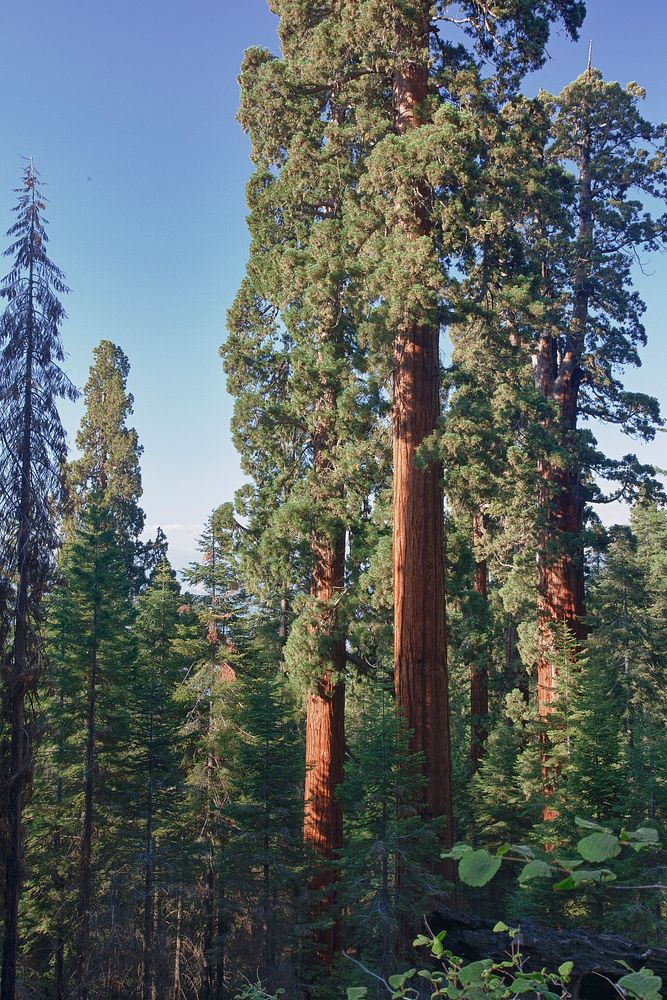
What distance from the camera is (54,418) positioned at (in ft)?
37.9

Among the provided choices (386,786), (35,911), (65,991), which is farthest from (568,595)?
(35,911)

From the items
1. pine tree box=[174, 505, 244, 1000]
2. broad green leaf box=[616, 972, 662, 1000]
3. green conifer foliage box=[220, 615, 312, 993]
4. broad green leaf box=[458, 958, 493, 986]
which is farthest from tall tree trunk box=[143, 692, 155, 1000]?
broad green leaf box=[616, 972, 662, 1000]

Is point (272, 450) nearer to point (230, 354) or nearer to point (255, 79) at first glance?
point (230, 354)

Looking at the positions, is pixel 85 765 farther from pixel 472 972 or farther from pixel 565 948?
pixel 472 972

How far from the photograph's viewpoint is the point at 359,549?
36.0 feet

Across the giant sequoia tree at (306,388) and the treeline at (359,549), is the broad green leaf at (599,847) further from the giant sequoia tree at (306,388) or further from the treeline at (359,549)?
the giant sequoia tree at (306,388)

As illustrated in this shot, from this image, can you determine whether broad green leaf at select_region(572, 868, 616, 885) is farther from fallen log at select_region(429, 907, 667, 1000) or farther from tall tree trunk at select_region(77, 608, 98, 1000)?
tall tree trunk at select_region(77, 608, 98, 1000)

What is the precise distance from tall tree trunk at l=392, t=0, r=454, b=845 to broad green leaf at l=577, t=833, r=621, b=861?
21.7ft

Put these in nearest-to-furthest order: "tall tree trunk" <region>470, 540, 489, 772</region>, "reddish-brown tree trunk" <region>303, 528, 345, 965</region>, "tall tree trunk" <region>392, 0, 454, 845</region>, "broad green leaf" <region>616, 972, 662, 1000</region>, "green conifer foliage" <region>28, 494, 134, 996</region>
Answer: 1. "broad green leaf" <region>616, 972, 662, 1000</region>
2. "tall tree trunk" <region>392, 0, 454, 845</region>
3. "reddish-brown tree trunk" <region>303, 528, 345, 965</region>
4. "green conifer foliage" <region>28, 494, 134, 996</region>
5. "tall tree trunk" <region>470, 540, 489, 772</region>

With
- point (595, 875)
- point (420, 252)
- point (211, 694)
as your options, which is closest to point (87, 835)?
point (211, 694)

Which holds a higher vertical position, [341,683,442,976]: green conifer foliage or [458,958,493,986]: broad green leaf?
[458,958,493,986]: broad green leaf

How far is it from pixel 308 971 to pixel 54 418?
9227mm

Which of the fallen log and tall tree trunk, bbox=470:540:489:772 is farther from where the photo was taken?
tall tree trunk, bbox=470:540:489:772

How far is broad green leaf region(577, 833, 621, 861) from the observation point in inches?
64.0
